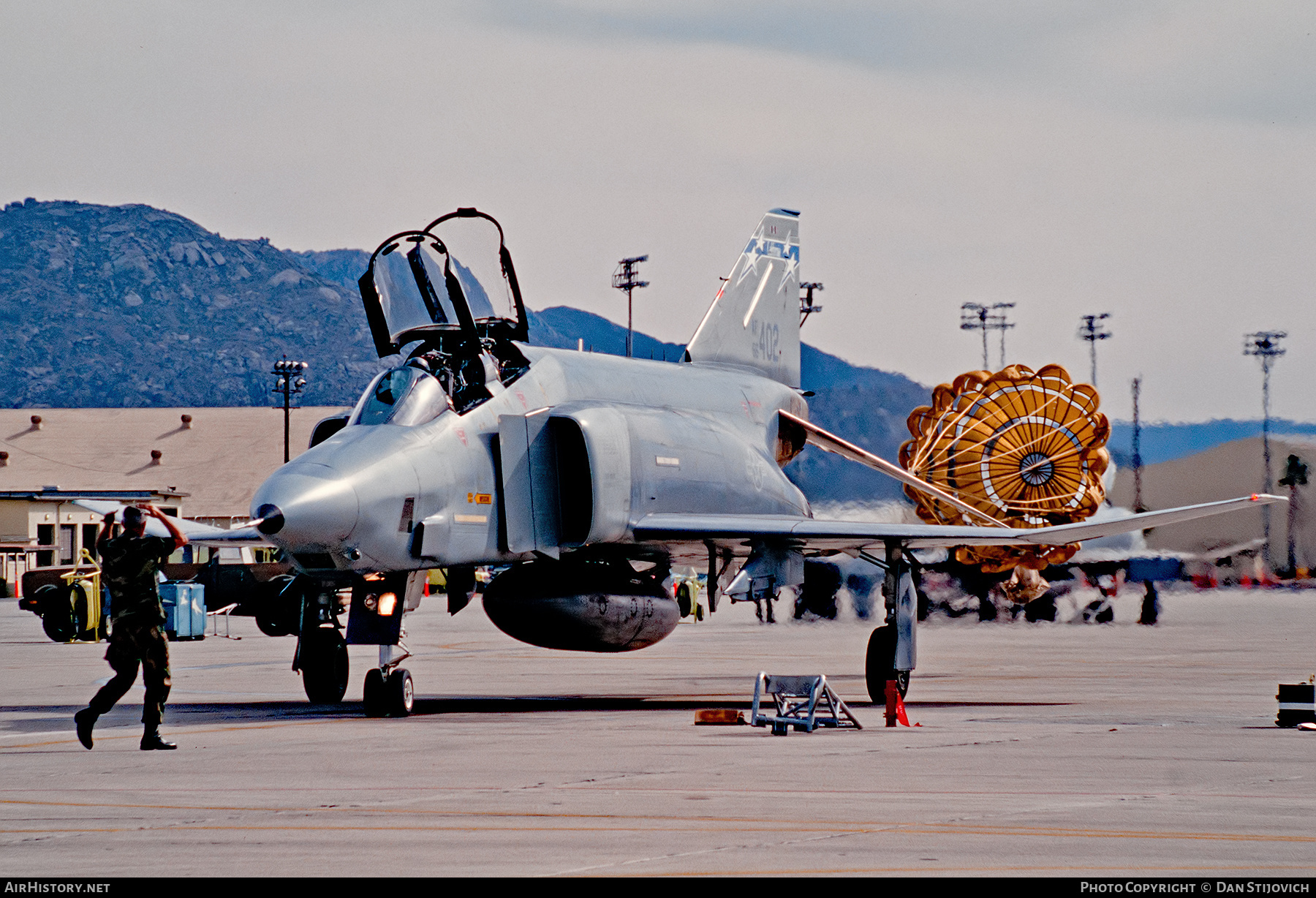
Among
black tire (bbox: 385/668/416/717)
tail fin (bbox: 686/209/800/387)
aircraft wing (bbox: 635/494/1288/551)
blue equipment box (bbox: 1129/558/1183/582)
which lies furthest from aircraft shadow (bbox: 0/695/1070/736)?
blue equipment box (bbox: 1129/558/1183/582)

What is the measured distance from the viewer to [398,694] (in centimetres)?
1461

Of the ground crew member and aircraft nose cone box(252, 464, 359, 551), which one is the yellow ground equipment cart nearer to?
aircraft nose cone box(252, 464, 359, 551)

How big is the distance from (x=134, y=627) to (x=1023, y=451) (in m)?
20.9

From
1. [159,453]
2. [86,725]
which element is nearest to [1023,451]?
[86,725]

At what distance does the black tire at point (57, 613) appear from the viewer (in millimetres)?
30234

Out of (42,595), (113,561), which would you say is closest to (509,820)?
(113,561)

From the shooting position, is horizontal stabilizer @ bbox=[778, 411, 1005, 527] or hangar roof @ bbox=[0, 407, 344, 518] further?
hangar roof @ bbox=[0, 407, 344, 518]

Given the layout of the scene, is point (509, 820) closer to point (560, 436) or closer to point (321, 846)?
point (321, 846)

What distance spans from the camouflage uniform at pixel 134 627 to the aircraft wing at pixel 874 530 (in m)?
5.85

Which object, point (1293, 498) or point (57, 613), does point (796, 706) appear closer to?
point (57, 613)

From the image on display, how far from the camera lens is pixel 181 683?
793 inches

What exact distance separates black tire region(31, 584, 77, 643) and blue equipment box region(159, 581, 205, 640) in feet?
5.73

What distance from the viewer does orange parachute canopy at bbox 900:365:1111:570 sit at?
1150 inches

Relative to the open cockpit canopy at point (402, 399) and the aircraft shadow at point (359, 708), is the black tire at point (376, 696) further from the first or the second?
the open cockpit canopy at point (402, 399)
